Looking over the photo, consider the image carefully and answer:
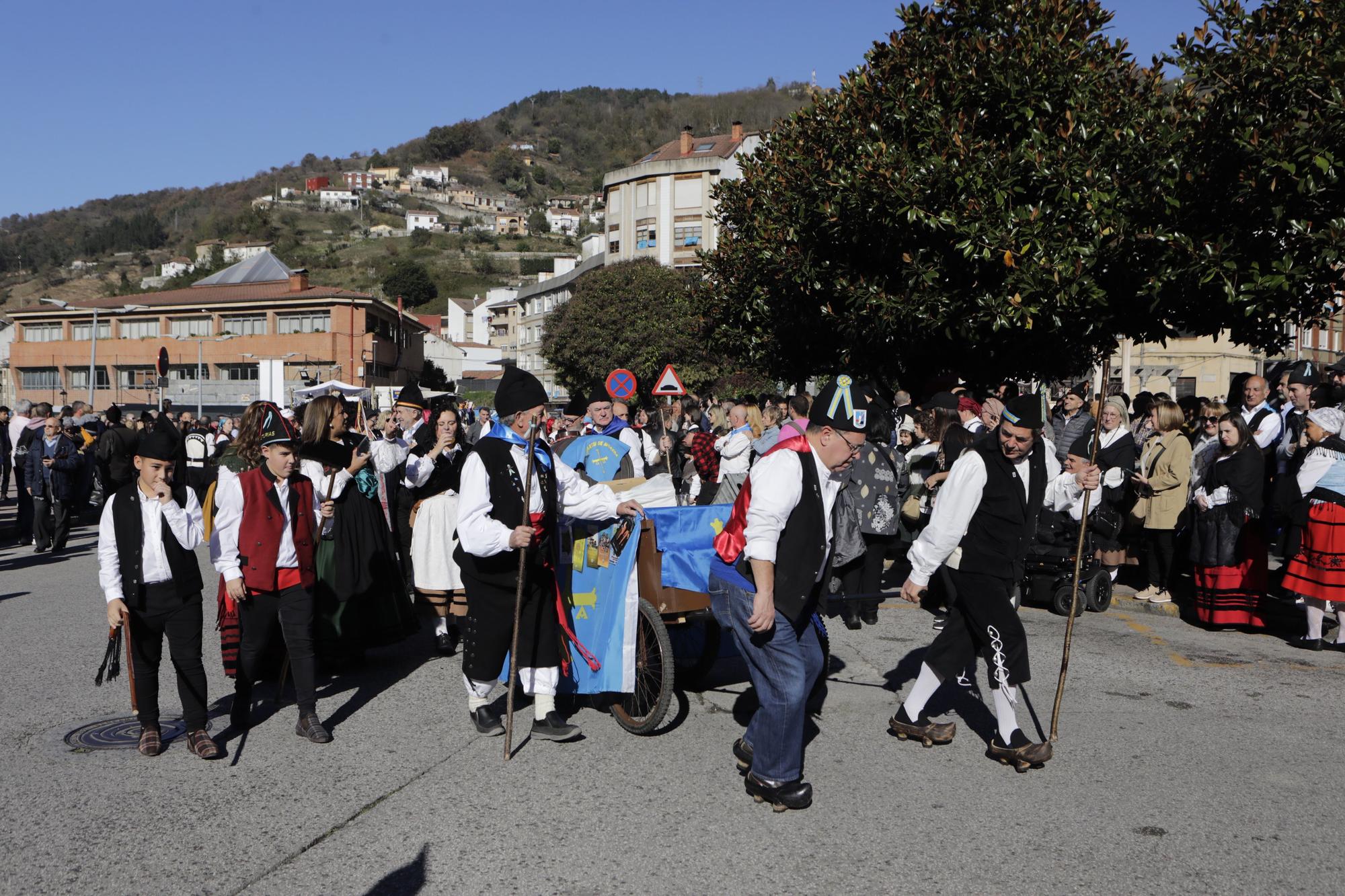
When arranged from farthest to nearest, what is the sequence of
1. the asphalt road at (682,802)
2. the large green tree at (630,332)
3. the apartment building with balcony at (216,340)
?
the apartment building with balcony at (216,340) → the large green tree at (630,332) → the asphalt road at (682,802)

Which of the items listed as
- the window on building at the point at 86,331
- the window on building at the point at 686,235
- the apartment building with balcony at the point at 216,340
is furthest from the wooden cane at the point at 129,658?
the window on building at the point at 86,331

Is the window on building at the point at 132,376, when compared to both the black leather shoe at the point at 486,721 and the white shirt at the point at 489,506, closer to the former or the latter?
the black leather shoe at the point at 486,721

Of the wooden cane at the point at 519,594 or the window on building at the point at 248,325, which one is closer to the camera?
the wooden cane at the point at 519,594

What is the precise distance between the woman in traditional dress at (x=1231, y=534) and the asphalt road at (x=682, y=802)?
1.80 metres

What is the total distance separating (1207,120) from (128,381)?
268 feet

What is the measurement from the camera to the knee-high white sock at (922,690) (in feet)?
18.4

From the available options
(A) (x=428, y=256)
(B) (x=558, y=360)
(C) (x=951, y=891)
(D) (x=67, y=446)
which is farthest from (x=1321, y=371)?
(A) (x=428, y=256)

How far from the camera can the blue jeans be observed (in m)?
4.71

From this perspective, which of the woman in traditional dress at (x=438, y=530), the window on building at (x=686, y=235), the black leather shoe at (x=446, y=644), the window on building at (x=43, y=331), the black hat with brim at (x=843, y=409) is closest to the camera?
the black hat with brim at (x=843, y=409)

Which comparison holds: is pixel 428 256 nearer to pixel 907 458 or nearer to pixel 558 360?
pixel 558 360

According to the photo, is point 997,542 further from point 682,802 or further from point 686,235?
point 686,235

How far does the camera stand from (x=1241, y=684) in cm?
714

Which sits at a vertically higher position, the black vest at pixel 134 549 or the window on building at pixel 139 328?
the window on building at pixel 139 328

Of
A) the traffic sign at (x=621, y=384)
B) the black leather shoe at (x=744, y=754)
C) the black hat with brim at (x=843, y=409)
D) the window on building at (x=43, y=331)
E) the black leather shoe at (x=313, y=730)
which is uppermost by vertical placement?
the window on building at (x=43, y=331)
